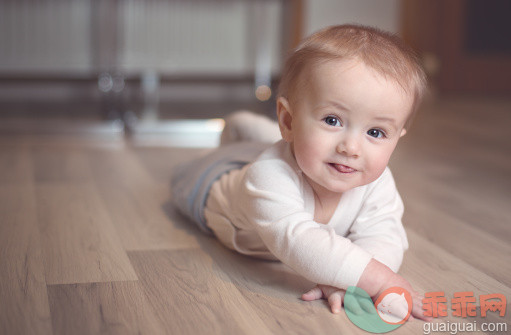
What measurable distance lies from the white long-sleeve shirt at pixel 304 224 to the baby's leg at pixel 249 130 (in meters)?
0.28

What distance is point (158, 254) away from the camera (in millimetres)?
971

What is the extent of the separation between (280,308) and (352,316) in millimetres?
86

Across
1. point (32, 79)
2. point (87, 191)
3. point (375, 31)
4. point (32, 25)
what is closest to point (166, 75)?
point (32, 79)

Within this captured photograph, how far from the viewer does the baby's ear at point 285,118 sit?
848mm

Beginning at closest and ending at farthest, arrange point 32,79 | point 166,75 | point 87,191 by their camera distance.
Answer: point 87,191 < point 32,79 < point 166,75

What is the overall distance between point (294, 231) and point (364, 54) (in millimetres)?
230

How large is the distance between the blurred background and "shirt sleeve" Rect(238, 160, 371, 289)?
1.08 meters

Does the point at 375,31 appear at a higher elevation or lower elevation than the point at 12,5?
higher

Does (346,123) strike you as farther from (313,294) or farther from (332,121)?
(313,294)

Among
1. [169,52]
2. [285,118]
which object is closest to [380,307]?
[285,118]

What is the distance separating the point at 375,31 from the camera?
837mm

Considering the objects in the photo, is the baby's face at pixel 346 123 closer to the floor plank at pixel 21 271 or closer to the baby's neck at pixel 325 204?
the baby's neck at pixel 325 204

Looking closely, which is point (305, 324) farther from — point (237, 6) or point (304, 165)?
Answer: point (237, 6)

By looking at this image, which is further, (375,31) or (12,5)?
(12,5)
